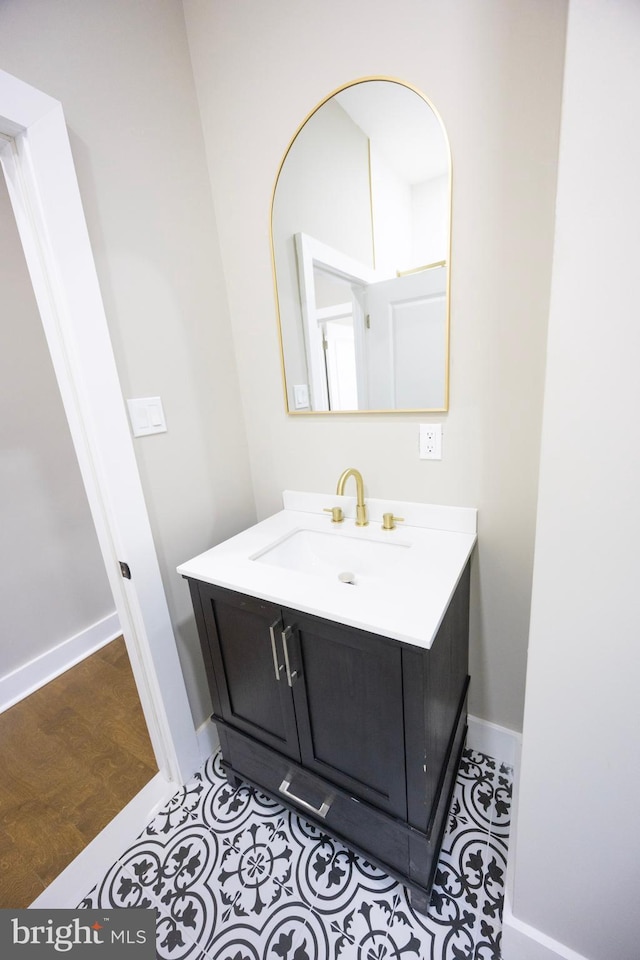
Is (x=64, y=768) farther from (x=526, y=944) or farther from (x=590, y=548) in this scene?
(x=590, y=548)

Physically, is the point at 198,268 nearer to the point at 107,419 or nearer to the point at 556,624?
the point at 107,419

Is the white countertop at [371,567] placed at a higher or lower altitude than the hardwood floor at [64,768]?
higher

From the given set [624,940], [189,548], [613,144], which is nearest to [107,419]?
[189,548]

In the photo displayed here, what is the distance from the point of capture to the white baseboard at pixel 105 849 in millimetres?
1106

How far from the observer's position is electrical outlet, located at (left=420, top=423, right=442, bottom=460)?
1.19m

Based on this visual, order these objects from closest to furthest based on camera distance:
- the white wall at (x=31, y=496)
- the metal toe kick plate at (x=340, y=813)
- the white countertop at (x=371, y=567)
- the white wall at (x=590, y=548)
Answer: the white wall at (x=590, y=548) < the white countertop at (x=371, y=567) < the metal toe kick plate at (x=340, y=813) < the white wall at (x=31, y=496)

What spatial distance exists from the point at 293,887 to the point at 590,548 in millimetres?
1261

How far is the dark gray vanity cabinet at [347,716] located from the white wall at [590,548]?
0.22m

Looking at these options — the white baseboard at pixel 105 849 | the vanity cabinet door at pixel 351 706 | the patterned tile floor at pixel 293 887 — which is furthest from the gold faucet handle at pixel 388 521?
the white baseboard at pixel 105 849

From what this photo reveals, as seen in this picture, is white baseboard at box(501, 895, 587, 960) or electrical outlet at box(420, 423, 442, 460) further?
electrical outlet at box(420, 423, 442, 460)

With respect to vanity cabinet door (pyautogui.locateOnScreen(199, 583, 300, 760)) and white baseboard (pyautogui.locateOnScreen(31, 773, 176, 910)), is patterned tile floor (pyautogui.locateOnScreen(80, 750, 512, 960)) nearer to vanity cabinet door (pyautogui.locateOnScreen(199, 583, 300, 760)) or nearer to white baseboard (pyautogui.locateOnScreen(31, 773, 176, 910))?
white baseboard (pyautogui.locateOnScreen(31, 773, 176, 910))

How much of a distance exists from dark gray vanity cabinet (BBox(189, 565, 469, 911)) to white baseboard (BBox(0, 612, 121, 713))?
1338 mm

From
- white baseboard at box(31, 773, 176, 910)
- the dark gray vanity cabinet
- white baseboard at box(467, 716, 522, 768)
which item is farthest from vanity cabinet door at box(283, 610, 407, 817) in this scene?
white baseboard at box(31, 773, 176, 910)

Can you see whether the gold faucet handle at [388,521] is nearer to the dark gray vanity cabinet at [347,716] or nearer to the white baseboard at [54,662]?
the dark gray vanity cabinet at [347,716]
